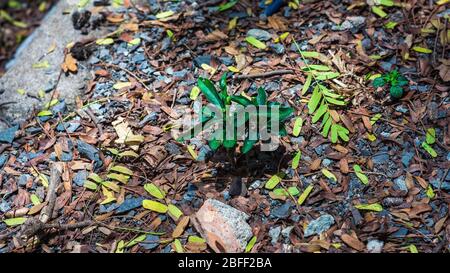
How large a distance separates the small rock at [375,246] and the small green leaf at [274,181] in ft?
1.63

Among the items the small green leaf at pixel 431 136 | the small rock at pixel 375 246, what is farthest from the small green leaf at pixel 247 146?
the small green leaf at pixel 431 136

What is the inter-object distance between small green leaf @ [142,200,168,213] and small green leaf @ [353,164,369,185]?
3.02 feet

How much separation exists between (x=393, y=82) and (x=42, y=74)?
81.3 inches

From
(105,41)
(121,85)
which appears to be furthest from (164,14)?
(121,85)

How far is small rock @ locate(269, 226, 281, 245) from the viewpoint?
89.5 inches

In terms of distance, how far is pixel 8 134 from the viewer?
2.82m

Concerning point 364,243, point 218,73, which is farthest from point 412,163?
point 218,73

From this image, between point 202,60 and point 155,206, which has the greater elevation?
point 202,60

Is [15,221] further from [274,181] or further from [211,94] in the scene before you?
[274,181]

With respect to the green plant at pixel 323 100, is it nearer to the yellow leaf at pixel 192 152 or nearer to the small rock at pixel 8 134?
the yellow leaf at pixel 192 152

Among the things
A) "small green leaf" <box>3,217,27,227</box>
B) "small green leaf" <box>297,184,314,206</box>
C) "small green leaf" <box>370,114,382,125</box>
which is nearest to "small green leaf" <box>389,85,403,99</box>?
"small green leaf" <box>370,114,382,125</box>

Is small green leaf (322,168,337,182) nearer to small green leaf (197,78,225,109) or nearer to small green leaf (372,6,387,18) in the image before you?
small green leaf (197,78,225,109)

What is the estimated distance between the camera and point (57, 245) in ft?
7.66

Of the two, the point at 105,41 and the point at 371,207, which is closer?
the point at 371,207
